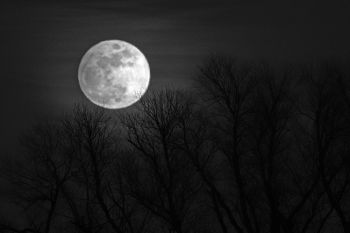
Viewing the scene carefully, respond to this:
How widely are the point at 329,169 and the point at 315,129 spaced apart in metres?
2.03

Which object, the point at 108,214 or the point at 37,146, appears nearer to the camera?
the point at 108,214

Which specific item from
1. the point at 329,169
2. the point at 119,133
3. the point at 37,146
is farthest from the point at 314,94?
the point at 37,146

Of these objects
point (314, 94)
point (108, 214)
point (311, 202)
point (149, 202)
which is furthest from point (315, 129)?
point (108, 214)

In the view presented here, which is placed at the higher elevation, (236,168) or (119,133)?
(119,133)

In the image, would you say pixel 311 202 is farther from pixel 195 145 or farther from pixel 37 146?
pixel 37 146

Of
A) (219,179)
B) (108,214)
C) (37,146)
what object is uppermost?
(37,146)

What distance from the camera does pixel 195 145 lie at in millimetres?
25766

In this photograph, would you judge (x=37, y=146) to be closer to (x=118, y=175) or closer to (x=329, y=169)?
(x=118, y=175)

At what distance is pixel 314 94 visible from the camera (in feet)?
88.5

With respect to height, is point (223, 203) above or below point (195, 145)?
below

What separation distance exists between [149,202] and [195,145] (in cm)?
354

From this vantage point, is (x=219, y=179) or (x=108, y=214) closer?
(x=108, y=214)

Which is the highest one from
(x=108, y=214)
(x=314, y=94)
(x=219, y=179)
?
(x=314, y=94)

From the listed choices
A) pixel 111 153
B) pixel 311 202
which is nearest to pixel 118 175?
pixel 111 153
